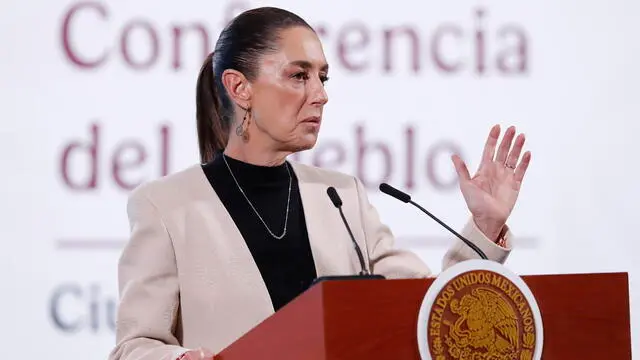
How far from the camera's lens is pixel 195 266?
202 cm

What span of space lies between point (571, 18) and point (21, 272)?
5.75ft

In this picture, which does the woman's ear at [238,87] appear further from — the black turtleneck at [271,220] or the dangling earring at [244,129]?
the black turtleneck at [271,220]

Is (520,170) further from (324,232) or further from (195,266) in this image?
(195,266)

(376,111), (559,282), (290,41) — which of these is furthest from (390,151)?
(559,282)

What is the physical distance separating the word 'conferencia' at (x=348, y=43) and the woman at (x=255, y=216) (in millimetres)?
726

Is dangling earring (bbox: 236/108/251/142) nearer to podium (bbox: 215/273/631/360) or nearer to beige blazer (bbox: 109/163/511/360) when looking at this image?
beige blazer (bbox: 109/163/511/360)

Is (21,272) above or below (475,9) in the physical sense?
below

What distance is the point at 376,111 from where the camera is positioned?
3010 mm

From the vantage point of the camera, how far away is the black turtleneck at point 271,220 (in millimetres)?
2074

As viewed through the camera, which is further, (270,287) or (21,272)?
(21,272)

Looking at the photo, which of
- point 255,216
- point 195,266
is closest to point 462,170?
point 255,216

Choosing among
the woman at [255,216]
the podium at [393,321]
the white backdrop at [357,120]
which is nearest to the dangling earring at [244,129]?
the woman at [255,216]

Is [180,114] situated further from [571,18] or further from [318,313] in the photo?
[318,313]

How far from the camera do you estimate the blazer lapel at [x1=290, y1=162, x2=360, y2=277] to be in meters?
A: 2.10
